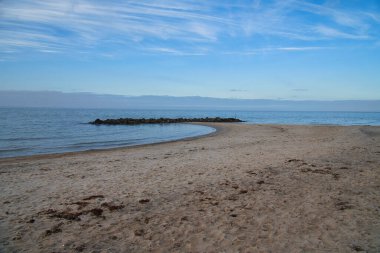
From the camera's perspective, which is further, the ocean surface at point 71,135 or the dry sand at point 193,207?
the ocean surface at point 71,135

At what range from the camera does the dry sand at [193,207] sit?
5570 millimetres

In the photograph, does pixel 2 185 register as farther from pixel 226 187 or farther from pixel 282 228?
pixel 282 228

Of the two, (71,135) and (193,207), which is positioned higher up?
(193,207)

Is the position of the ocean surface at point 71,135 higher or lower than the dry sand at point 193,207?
lower

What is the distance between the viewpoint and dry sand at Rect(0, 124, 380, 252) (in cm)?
557

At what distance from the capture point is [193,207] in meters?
7.48

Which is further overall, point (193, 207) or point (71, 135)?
point (71, 135)

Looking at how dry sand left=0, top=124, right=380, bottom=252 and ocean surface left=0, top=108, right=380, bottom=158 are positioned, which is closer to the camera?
dry sand left=0, top=124, right=380, bottom=252

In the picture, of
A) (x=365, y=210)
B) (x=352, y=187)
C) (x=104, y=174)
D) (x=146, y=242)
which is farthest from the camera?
(x=104, y=174)

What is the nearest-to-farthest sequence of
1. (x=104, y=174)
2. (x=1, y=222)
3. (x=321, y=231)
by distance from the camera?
(x=321, y=231) < (x=1, y=222) < (x=104, y=174)

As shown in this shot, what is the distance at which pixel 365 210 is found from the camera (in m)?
7.14

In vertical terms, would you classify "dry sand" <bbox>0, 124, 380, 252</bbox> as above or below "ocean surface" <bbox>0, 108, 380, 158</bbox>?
above

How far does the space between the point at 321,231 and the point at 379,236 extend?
3.37 feet

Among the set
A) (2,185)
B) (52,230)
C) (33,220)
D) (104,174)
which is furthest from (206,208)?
(2,185)
